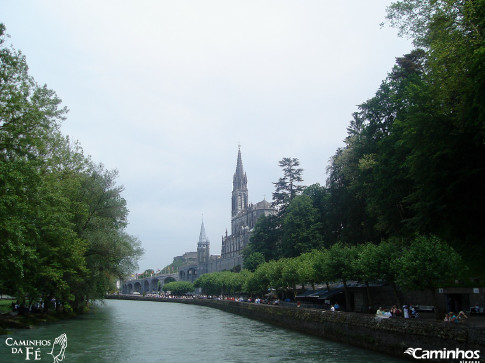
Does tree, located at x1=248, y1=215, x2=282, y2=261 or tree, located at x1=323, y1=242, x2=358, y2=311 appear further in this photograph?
tree, located at x1=248, y1=215, x2=282, y2=261

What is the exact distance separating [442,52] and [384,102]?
19.6m

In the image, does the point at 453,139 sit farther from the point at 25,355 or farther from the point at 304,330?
the point at 25,355

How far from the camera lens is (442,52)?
63.4 feet

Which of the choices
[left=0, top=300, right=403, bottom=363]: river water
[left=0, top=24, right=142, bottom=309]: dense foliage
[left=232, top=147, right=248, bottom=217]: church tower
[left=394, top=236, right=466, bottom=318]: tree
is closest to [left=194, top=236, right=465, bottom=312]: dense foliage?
[left=394, top=236, right=466, bottom=318]: tree

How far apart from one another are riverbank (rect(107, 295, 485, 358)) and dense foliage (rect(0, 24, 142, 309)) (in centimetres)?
1505

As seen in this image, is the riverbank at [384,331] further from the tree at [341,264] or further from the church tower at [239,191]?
the church tower at [239,191]

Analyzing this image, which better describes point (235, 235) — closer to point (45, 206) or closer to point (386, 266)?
point (386, 266)

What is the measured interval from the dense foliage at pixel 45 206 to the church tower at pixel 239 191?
124m

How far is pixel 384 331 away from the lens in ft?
67.8

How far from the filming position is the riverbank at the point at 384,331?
15930 millimetres

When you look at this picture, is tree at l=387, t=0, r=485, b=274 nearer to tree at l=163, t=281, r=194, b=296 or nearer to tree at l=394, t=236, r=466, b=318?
tree at l=394, t=236, r=466, b=318

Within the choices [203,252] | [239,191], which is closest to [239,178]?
[239,191]

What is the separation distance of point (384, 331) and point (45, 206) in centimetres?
A: 1660

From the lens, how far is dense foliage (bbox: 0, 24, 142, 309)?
18.8m
